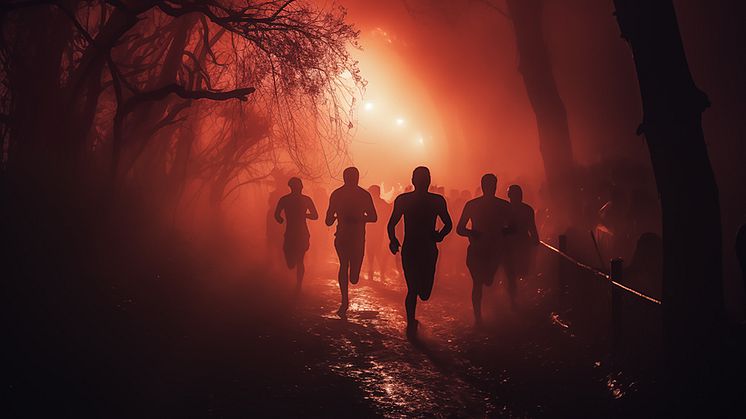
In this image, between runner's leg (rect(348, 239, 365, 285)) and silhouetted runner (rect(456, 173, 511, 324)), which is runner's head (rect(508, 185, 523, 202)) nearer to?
silhouetted runner (rect(456, 173, 511, 324))

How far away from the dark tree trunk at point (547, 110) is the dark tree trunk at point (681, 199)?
850cm

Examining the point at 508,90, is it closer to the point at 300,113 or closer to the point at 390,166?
the point at 300,113

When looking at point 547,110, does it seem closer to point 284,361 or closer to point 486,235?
point 486,235

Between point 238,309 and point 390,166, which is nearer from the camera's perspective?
point 238,309

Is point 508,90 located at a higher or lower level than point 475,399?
higher

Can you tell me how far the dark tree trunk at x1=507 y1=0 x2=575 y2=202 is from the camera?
1289cm

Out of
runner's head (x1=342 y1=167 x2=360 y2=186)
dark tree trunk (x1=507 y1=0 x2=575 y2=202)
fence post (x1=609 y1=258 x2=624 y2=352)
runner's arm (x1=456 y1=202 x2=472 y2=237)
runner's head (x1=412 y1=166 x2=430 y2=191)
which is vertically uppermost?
dark tree trunk (x1=507 y1=0 x2=575 y2=202)

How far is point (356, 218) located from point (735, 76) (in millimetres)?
10957

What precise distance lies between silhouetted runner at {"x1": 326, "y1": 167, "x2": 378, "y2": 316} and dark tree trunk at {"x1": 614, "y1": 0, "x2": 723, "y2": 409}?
4.30 metres

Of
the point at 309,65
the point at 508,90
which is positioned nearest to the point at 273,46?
the point at 309,65

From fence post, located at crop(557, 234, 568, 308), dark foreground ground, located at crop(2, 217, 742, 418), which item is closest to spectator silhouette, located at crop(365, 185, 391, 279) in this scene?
dark foreground ground, located at crop(2, 217, 742, 418)

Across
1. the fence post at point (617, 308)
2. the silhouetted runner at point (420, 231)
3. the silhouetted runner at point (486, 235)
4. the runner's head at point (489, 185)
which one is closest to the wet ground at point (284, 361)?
the fence post at point (617, 308)

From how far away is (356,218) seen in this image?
7.98 meters

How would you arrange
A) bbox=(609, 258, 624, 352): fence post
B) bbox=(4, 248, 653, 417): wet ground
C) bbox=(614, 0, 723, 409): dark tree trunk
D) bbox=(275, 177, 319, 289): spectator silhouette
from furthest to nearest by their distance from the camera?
bbox=(275, 177, 319, 289): spectator silhouette < bbox=(609, 258, 624, 352): fence post < bbox=(614, 0, 723, 409): dark tree trunk < bbox=(4, 248, 653, 417): wet ground
